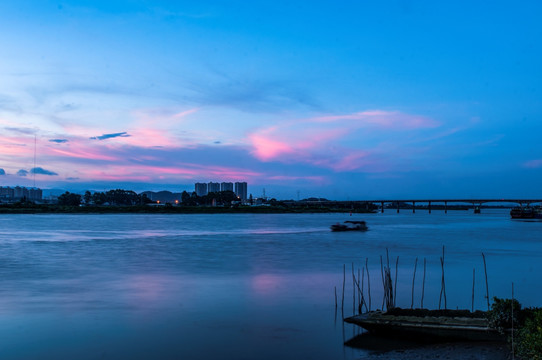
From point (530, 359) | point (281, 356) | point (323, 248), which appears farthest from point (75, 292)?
point (323, 248)

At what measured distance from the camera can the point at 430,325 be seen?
10.4 meters

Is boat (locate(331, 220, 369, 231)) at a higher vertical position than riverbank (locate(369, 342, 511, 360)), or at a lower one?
lower

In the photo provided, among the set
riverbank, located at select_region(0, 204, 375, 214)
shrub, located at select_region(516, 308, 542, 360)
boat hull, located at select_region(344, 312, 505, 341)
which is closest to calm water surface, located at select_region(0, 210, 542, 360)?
boat hull, located at select_region(344, 312, 505, 341)

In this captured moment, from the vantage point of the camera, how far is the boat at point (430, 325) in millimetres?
10086

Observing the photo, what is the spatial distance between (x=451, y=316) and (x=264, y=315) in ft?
19.7

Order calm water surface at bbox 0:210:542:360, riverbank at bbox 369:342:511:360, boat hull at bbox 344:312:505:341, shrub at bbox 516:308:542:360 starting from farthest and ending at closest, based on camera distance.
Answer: calm water surface at bbox 0:210:542:360, boat hull at bbox 344:312:505:341, riverbank at bbox 369:342:511:360, shrub at bbox 516:308:542:360

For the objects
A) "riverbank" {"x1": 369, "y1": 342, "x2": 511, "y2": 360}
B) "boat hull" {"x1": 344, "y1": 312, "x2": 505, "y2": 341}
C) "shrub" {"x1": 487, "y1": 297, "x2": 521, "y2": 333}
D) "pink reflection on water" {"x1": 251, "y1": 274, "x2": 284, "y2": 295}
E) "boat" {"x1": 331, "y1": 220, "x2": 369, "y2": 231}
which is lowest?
"pink reflection on water" {"x1": 251, "y1": 274, "x2": 284, "y2": 295}

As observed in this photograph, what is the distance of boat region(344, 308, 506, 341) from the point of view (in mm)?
10086

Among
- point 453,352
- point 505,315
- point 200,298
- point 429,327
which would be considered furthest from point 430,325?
point 200,298

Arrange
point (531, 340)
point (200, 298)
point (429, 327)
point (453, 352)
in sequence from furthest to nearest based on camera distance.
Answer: point (200, 298) < point (429, 327) < point (453, 352) < point (531, 340)

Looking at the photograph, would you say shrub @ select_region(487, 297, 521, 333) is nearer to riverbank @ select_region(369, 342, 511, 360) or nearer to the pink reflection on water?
riverbank @ select_region(369, 342, 511, 360)

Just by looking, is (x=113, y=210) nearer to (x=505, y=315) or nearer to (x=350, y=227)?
(x=350, y=227)

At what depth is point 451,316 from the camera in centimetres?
1098

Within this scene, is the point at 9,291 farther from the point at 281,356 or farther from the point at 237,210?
the point at 237,210
